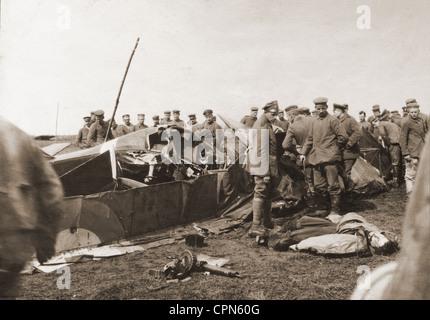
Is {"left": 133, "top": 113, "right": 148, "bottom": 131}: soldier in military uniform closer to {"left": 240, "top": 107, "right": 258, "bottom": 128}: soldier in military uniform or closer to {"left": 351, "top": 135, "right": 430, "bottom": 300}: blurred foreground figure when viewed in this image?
{"left": 240, "top": 107, "right": 258, "bottom": 128}: soldier in military uniform

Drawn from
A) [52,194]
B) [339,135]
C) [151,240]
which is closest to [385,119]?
[339,135]

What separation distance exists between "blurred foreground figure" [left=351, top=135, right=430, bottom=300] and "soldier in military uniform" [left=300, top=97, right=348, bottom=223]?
264 inches

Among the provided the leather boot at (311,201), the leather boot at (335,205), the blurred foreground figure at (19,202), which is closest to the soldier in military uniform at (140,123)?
the leather boot at (311,201)

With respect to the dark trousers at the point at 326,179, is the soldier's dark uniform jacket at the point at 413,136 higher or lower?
higher

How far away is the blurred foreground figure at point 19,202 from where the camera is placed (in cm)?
147

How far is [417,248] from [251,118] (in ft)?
39.3

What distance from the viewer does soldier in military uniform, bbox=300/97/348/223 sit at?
720 cm

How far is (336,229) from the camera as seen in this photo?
5.46 meters

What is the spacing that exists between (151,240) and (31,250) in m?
4.49

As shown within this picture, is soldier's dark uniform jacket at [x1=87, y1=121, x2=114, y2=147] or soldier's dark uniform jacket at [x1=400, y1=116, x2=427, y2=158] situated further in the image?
soldier's dark uniform jacket at [x1=87, y1=121, x2=114, y2=147]

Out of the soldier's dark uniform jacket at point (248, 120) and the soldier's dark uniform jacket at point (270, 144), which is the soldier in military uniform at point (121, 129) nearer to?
the soldier's dark uniform jacket at point (248, 120)

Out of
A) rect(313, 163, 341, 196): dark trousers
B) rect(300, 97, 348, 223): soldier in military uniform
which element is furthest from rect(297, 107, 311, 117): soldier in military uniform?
rect(313, 163, 341, 196): dark trousers

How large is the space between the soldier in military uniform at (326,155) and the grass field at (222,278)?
7.45 ft

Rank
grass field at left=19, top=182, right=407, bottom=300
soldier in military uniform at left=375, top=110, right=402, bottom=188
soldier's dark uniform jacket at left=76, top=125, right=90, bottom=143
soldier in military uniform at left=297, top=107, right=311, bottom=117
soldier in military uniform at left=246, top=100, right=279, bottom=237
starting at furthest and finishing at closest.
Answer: soldier's dark uniform jacket at left=76, top=125, right=90, bottom=143 < soldier in military uniform at left=297, top=107, right=311, bottom=117 < soldier in military uniform at left=375, top=110, right=402, bottom=188 < soldier in military uniform at left=246, top=100, right=279, bottom=237 < grass field at left=19, top=182, right=407, bottom=300
